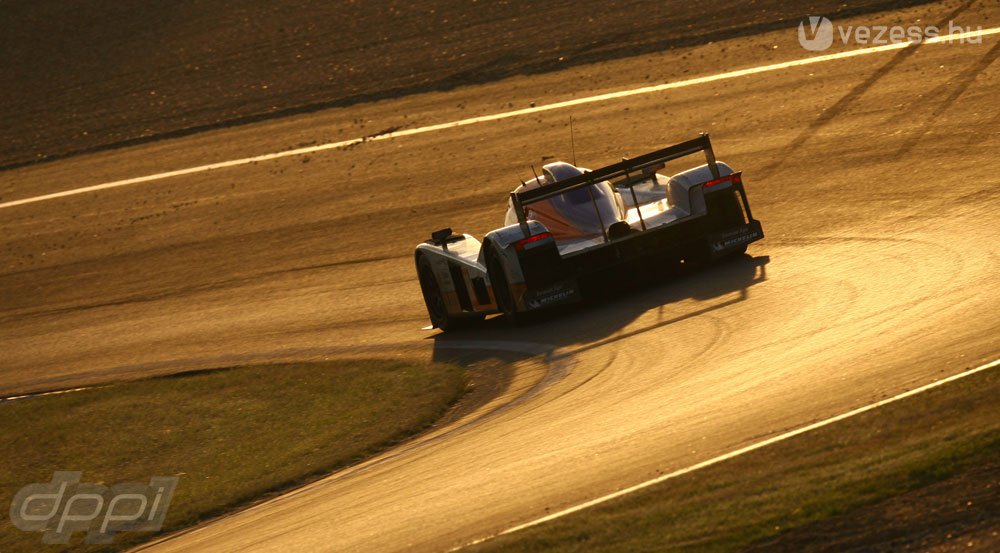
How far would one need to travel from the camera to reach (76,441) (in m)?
13.1

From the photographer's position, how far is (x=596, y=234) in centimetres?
1407

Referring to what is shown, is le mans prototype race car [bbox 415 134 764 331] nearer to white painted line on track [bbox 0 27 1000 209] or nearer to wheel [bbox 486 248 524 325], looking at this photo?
wheel [bbox 486 248 524 325]

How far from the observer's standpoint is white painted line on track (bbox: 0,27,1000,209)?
23641 millimetres

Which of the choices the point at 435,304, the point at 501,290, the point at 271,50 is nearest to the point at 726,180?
the point at 501,290

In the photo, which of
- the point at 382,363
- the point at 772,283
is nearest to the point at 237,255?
the point at 382,363

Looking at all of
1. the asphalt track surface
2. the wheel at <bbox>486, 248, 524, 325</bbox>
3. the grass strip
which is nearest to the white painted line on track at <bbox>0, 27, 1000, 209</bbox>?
the asphalt track surface

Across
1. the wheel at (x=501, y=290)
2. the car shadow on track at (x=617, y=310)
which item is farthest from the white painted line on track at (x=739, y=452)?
the wheel at (x=501, y=290)

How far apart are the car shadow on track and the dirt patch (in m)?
14.0

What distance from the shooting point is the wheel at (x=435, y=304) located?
1519cm

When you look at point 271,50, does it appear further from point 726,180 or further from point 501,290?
point 726,180

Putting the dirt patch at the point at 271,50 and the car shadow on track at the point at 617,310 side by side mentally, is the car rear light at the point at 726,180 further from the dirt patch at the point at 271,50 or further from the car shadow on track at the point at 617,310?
the dirt patch at the point at 271,50

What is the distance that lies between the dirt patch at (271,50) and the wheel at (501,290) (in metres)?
14.4

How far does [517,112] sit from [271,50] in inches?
422

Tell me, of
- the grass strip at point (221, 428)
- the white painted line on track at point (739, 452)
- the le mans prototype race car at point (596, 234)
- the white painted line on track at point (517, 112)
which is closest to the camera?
the white painted line on track at point (739, 452)
